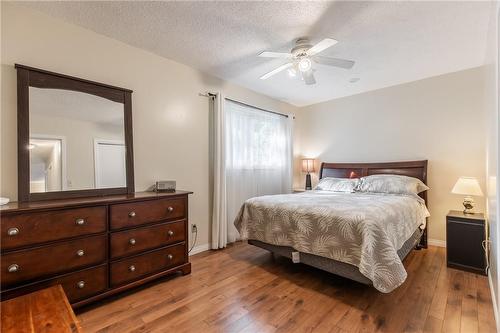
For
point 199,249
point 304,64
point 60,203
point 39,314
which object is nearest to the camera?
point 39,314

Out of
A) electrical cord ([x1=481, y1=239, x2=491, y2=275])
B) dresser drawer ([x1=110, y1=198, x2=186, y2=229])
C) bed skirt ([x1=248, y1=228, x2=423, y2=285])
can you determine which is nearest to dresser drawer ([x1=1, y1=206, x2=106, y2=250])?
dresser drawer ([x1=110, y1=198, x2=186, y2=229])

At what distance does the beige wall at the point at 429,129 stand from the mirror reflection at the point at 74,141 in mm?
3692

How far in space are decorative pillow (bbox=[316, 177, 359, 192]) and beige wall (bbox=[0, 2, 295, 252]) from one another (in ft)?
6.09

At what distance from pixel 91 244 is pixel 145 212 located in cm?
47

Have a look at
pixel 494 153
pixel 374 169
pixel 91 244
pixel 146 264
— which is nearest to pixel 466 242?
pixel 494 153

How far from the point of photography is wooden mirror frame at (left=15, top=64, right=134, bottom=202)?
1936mm

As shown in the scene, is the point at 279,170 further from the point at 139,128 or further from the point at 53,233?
the point at 53,233

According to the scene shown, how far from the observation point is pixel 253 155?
13.4ft

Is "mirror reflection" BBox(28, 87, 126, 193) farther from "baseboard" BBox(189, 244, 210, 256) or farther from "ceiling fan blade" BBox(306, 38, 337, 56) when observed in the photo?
"ceiling fan blade" BBox(306, 38, 337, 56)

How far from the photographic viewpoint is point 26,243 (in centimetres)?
161

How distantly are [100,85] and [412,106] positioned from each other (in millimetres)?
4185

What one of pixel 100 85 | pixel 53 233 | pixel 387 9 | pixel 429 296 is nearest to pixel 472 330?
pixel 429 296

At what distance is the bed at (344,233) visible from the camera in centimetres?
187

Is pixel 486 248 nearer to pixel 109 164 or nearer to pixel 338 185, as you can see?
pixel 338 185
